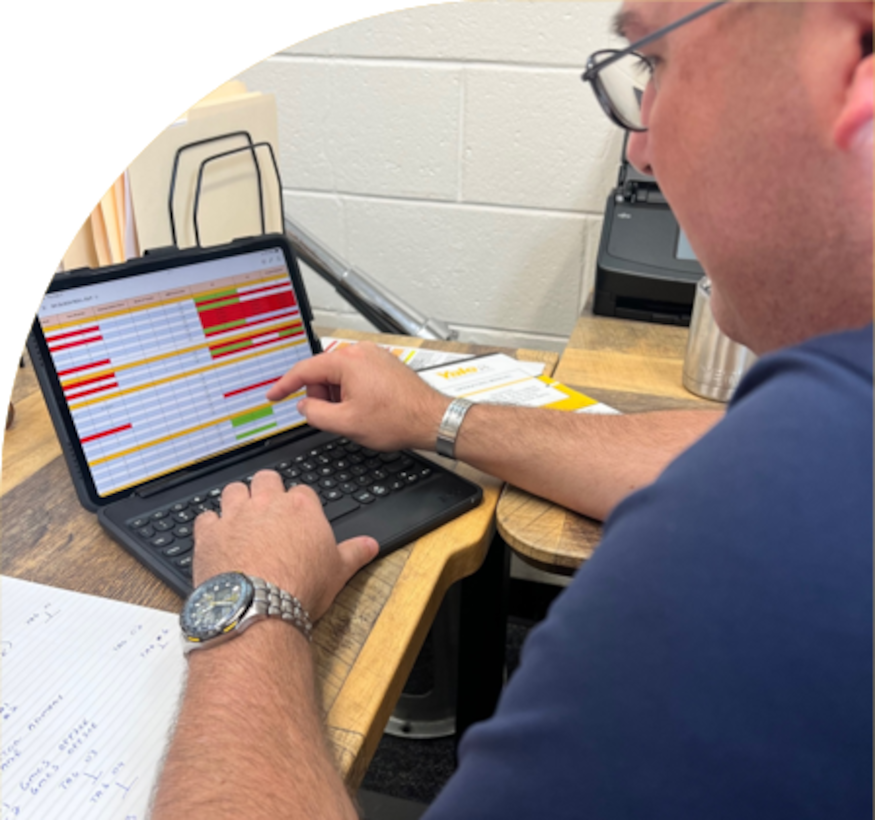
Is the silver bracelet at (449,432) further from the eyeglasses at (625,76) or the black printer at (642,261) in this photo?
the black printer at (642,261)

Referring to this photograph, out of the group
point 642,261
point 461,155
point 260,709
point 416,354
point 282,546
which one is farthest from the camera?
point 461,155

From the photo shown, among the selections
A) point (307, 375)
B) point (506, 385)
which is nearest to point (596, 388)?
point (506, 385)

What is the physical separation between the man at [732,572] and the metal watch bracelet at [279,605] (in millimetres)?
50

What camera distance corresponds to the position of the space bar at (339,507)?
70 centimetres

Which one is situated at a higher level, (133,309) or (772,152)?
(772,152)

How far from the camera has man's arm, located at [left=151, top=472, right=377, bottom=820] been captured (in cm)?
44

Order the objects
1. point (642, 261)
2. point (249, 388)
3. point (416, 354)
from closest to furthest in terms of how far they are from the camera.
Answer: point (249, 388) < point (416, 354) < point (642, 261)

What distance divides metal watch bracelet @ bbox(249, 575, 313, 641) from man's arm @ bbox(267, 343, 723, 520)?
10.0 inches

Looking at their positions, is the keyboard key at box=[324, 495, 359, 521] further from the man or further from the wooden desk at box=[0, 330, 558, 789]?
the man

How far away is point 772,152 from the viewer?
38cm

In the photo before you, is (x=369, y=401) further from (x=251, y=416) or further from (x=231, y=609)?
(x=231, y=609)

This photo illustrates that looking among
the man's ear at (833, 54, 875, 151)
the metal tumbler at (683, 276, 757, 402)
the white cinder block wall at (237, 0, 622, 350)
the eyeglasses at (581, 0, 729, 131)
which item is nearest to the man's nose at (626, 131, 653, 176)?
the eyeglasses at (581, 0, 729, 131)

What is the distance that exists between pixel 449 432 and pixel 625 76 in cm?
38

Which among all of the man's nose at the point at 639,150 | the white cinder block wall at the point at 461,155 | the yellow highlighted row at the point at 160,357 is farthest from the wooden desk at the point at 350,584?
the white cinder block wall at the point at 461,155
